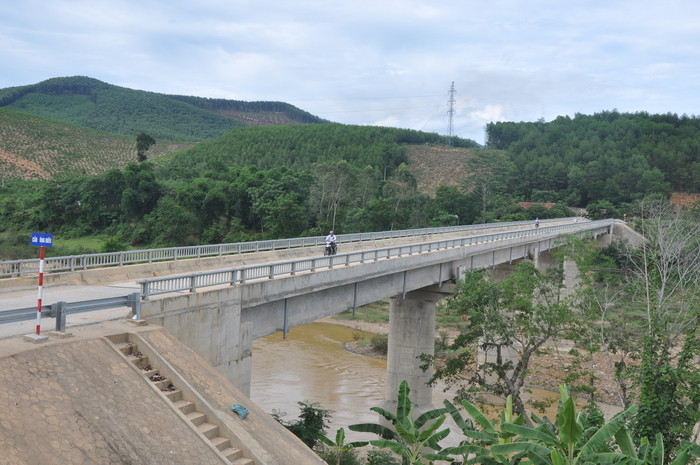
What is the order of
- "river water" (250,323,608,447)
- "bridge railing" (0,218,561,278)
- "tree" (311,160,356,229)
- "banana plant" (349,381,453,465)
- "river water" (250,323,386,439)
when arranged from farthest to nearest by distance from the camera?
"tree" (311,160,356,229) → "river water" (250,323,386,439) → "river water" (250,323,608,447) → "bridge railing" (0,218,561,278) → "banana plant" (349,381,453,465)

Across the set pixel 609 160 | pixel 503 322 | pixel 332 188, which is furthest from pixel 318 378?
pixel 609 160

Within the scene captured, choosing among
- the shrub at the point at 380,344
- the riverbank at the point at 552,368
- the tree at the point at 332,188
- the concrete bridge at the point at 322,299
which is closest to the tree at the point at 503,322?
the concrete bridge at the point at 322,299

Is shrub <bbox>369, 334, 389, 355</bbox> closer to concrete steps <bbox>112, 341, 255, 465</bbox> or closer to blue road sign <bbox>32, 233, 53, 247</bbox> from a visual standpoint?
concrete steps <bbox>112, 341, 255, 465</bbox>

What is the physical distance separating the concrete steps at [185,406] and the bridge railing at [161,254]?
5.50 metres

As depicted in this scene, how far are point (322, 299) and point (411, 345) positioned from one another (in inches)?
428

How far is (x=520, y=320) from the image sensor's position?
71.4 ft

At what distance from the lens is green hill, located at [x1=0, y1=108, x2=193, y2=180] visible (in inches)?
4311

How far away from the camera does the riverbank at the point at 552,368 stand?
34.7 m

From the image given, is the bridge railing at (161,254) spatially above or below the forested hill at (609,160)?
below

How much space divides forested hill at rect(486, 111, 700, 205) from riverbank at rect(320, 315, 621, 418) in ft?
232

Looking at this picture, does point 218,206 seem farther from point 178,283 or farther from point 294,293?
point 178,283

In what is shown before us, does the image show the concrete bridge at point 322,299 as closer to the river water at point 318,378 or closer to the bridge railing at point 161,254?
the river water at point 318,378

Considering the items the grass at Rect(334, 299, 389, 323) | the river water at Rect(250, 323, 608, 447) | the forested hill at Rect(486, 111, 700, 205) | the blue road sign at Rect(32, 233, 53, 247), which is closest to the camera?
the blue road sign at Rect(32, 233, 53, 247)

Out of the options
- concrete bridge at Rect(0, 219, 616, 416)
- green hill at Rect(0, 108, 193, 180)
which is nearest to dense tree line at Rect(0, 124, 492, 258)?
green hill at Rect(0, 108, 193, 180)
